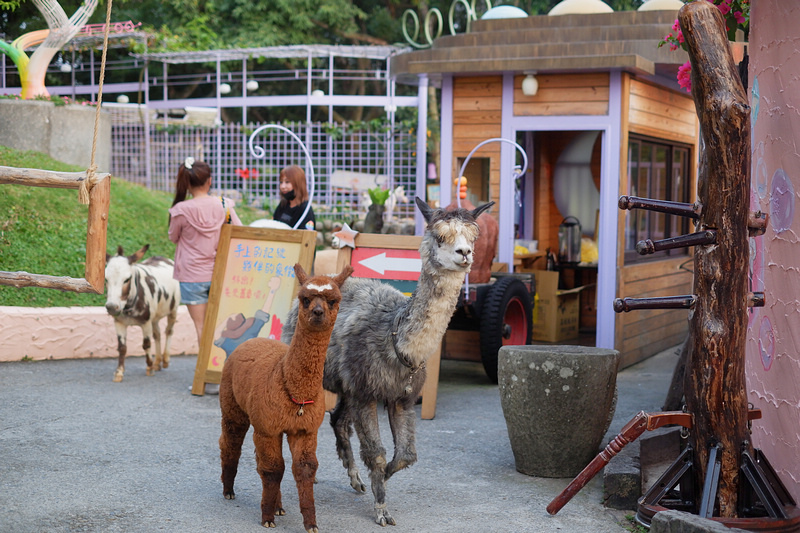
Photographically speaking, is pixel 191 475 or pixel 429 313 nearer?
pixel 429 313

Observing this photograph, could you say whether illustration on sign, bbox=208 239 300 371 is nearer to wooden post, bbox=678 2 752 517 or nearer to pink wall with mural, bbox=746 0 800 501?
pink wall with mural, bbox=746 0 800 501

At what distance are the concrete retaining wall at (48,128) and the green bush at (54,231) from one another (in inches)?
28.2

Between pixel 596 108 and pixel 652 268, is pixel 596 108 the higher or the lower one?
the higher one

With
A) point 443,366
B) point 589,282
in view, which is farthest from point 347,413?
point 589,282

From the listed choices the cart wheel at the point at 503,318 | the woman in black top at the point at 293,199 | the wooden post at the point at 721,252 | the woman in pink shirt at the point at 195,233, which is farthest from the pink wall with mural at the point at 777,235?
the woman in pink shirt at the point at 195,233

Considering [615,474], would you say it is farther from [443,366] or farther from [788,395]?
[443,366]

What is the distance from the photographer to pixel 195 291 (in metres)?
8.09

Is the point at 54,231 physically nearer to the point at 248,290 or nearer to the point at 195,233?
the point at 195,233

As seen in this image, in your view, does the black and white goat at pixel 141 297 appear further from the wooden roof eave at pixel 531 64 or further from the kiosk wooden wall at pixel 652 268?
the kiosk wooden wall at pixel 652 268

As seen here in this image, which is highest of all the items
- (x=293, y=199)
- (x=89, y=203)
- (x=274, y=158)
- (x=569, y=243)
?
(x=274, y=158)

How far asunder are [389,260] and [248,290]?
50.9 inches

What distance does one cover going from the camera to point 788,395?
14.0 ft

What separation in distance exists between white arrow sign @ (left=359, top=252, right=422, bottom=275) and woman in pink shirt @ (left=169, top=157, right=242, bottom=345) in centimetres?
150

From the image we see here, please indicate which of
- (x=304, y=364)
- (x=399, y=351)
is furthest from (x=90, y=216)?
(x=399, y=351)
